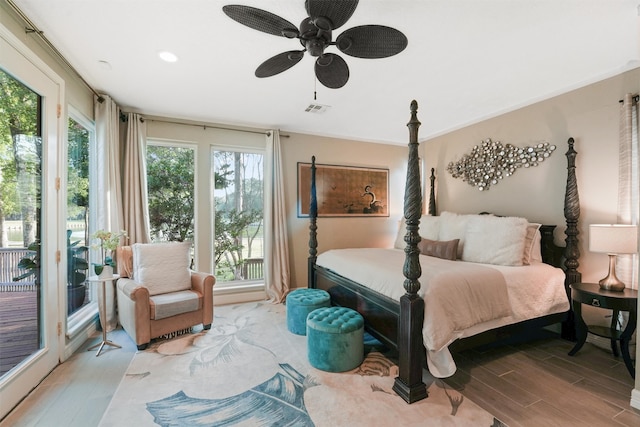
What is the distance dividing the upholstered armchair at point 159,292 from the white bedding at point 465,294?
1.69m

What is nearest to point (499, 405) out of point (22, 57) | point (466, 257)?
point (466, 257)

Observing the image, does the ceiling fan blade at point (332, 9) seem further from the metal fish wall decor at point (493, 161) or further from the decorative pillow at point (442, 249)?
the metal fish wall decor at point (493, 161)

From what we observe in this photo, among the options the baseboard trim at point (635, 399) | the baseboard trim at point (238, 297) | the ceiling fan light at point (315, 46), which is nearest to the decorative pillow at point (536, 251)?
the baseboard trim at point (635, 399)

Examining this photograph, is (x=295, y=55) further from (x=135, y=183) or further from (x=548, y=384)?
(x=548, y=384)

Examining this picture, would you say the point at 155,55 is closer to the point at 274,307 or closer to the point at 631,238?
the point at 274,307

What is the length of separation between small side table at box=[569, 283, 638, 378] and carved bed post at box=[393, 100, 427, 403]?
5.26 ft

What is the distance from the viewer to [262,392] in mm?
2078

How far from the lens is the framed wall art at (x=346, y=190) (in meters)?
4.57

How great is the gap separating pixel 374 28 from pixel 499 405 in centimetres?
262

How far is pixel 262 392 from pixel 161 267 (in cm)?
185

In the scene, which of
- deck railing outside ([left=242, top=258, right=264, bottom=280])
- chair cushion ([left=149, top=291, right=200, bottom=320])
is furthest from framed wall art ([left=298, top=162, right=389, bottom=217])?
chair cushion ([left=149, top=291, right=200, bottom=320])

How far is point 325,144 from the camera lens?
186 inches

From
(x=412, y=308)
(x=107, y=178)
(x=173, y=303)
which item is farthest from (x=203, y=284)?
(x=412, y=308)

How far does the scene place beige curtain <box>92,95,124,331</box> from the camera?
124 inches
